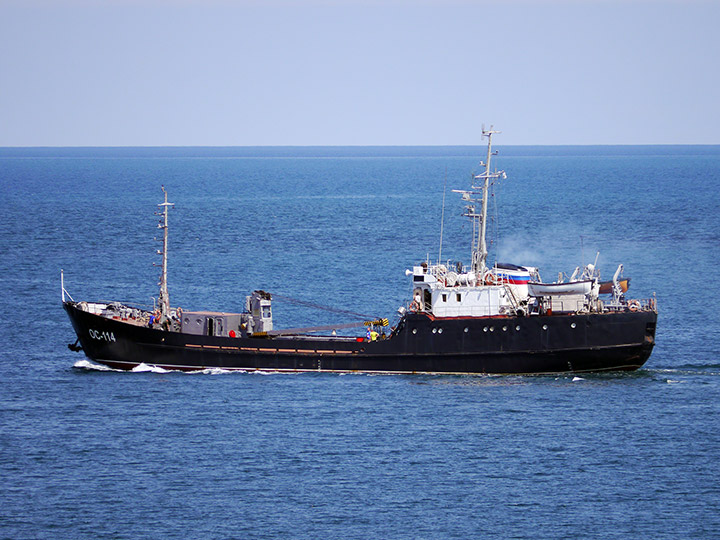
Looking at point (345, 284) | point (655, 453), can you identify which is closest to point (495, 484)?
point (655, 453)

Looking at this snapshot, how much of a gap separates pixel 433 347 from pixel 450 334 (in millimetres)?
1119

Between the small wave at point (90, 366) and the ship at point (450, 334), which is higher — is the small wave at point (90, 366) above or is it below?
below

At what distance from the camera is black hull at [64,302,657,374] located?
58.0 m

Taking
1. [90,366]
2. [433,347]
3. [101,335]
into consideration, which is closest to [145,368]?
[101,335]

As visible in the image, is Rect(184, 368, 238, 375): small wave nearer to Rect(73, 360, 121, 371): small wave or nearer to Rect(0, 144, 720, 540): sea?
Rect(0, 144, 720, 540): sea

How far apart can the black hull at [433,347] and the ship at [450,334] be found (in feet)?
0.17

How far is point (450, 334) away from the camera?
58.2 meters

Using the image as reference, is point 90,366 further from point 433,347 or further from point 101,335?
point 433,347

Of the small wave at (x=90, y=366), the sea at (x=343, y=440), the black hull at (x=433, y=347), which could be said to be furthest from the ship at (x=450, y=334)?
the sea at (x=343, y=440)

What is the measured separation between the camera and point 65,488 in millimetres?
44312

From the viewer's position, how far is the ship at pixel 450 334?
190ft

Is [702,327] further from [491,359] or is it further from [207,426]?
[207,426]

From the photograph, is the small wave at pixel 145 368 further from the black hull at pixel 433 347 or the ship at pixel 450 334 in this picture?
the black hull at pixel 433 347

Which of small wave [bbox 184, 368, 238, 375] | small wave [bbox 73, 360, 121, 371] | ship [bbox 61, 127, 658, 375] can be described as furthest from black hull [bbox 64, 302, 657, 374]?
small wave [bbox 73, 360, 121, 371]
